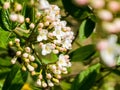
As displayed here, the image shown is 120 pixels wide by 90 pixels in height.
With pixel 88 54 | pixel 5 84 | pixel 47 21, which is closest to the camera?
pixel 47 21

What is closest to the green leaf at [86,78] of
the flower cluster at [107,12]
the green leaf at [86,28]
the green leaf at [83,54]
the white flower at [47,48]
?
the green leaf at [83,54]

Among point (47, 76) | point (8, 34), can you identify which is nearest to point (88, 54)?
point (47, 76)

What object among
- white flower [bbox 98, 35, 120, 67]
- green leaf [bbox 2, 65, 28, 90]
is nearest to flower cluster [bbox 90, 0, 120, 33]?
white flower [bbox 98, 35, 120, 67]

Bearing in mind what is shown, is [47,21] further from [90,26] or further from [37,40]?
[90,26]

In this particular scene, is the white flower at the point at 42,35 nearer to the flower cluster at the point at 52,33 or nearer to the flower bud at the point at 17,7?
the flower cluster at the point at 52,33

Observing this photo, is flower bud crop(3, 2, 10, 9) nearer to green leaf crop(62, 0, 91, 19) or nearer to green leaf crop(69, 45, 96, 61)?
green leaf crop(62, 0, 91, 19)

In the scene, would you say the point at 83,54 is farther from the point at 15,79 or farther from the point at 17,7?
the point at 17,7
